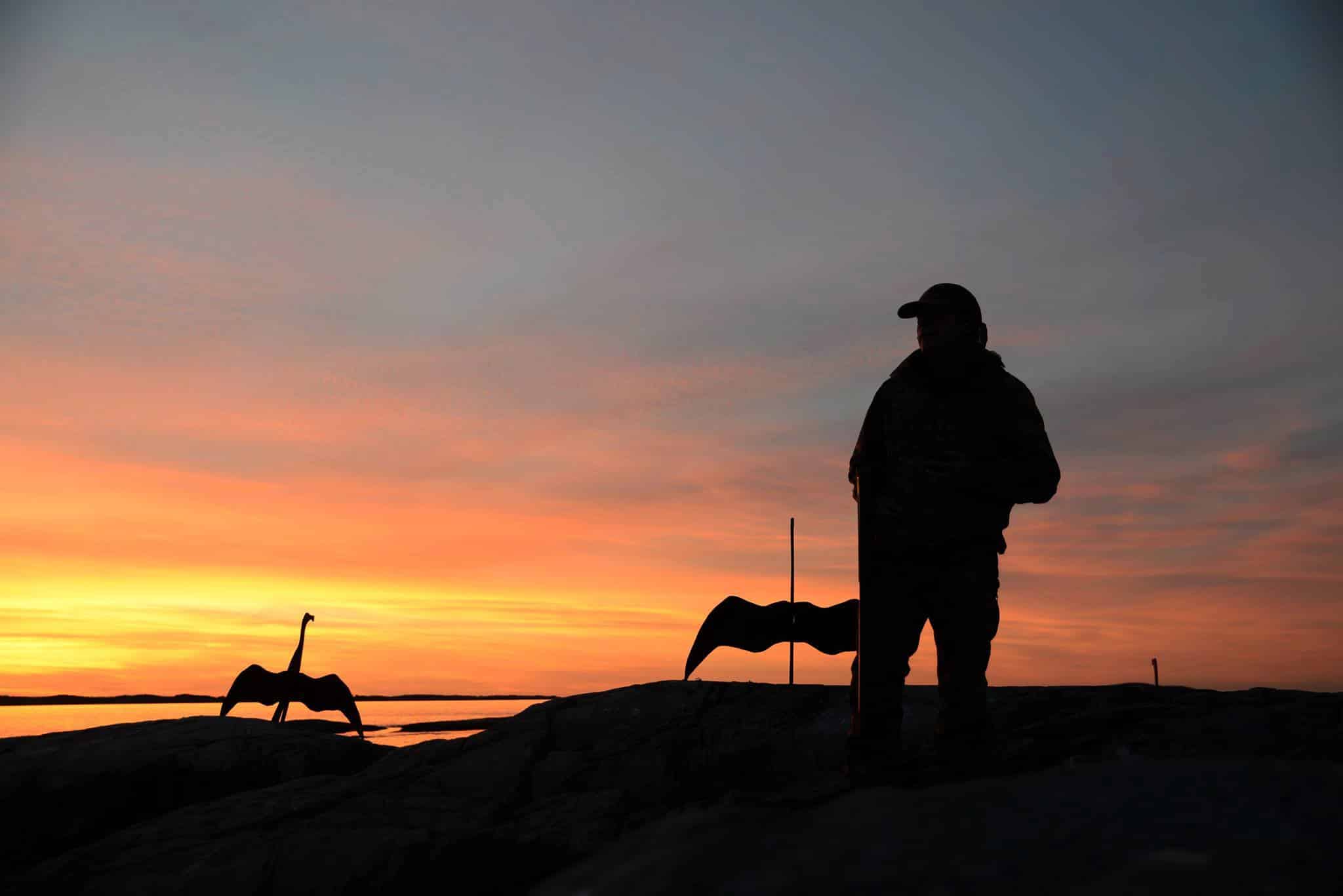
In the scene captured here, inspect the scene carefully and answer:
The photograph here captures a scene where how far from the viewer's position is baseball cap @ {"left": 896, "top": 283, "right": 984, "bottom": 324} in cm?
446

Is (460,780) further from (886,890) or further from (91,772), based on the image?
(886,890)

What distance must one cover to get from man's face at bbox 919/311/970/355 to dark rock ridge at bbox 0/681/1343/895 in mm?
1705

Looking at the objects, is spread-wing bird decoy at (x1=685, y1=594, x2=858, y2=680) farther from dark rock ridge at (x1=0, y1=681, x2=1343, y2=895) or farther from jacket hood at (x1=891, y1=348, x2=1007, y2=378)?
jacket hood at (x1=891, y1=348, x2=1007, y2=378)

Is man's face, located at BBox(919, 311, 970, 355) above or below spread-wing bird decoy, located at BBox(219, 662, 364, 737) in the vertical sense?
above

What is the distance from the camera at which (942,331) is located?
4477 mm

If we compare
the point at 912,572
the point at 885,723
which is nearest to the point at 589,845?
the point at 885,723

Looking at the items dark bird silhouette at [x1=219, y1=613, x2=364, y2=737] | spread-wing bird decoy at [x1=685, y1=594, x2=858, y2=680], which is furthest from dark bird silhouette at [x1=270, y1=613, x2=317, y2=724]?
spread-wing bird decoy at [x1=685, y1=594, x2=858, y2=680]

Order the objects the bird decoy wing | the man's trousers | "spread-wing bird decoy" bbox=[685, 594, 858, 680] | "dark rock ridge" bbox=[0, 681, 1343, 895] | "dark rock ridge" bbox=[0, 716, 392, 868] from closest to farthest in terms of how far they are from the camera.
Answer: "dark rock ridge" bbox=[0, 681, 1343, 895], the man's trousers, "dark rock ridge" bbox=[0, 716, 392, 868], "spread-wing bird decoy" bbox=[685, 594, 858, 680], the bird decoy wing

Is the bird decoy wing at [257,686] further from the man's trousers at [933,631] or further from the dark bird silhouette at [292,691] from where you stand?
the man's trousers at [933,631]

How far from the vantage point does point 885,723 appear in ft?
14.7

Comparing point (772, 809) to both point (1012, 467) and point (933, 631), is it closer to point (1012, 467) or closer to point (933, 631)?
point (933, 631)

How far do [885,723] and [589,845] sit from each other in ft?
4.40

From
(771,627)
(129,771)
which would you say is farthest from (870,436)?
A: (129,771)

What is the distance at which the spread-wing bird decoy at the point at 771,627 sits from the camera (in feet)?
25.9
